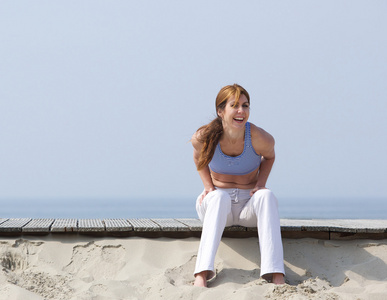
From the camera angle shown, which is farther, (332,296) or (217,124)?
(217,124)

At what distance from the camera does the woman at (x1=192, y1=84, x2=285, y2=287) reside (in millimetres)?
3410

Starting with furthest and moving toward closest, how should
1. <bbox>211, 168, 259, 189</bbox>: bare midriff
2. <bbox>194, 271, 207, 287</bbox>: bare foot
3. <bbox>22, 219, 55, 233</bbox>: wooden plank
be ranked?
<bbox>22, 219, 55, 233</bbox>: wooden plank < <bbox>211, 168, 259, 189</bbox>: bare midriff < <bbox>194, 271, 207, 287</bbox>: bare foot

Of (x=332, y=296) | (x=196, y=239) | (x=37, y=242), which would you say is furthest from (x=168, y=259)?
(x=332, y=296)

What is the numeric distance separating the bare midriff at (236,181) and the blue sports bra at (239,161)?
37 mm

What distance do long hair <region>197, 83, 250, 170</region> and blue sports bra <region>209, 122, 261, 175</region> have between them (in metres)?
0.08

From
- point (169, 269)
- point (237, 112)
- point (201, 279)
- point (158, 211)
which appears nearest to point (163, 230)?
point (169, 269)

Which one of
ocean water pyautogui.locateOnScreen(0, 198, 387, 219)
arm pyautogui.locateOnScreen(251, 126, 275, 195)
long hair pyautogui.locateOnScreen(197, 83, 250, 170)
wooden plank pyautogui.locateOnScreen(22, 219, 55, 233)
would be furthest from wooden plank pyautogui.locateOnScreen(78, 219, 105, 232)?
ocean water pyautogui.locateOnScreen(0, 198, 387, 219)

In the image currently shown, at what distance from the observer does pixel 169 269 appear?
12.0 feet

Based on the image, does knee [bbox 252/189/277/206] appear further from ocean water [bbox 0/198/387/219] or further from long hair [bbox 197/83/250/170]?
ocean water [bbox 0/198/387/219]

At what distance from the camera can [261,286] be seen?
124 inches

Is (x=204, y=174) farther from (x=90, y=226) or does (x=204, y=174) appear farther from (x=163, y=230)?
(x=90, y=226)

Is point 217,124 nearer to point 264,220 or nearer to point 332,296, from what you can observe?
point 264,220

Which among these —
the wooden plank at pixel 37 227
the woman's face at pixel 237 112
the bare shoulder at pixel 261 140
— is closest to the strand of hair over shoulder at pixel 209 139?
the woman's face at pixel 237 112

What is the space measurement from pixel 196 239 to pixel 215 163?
739 millimetres
